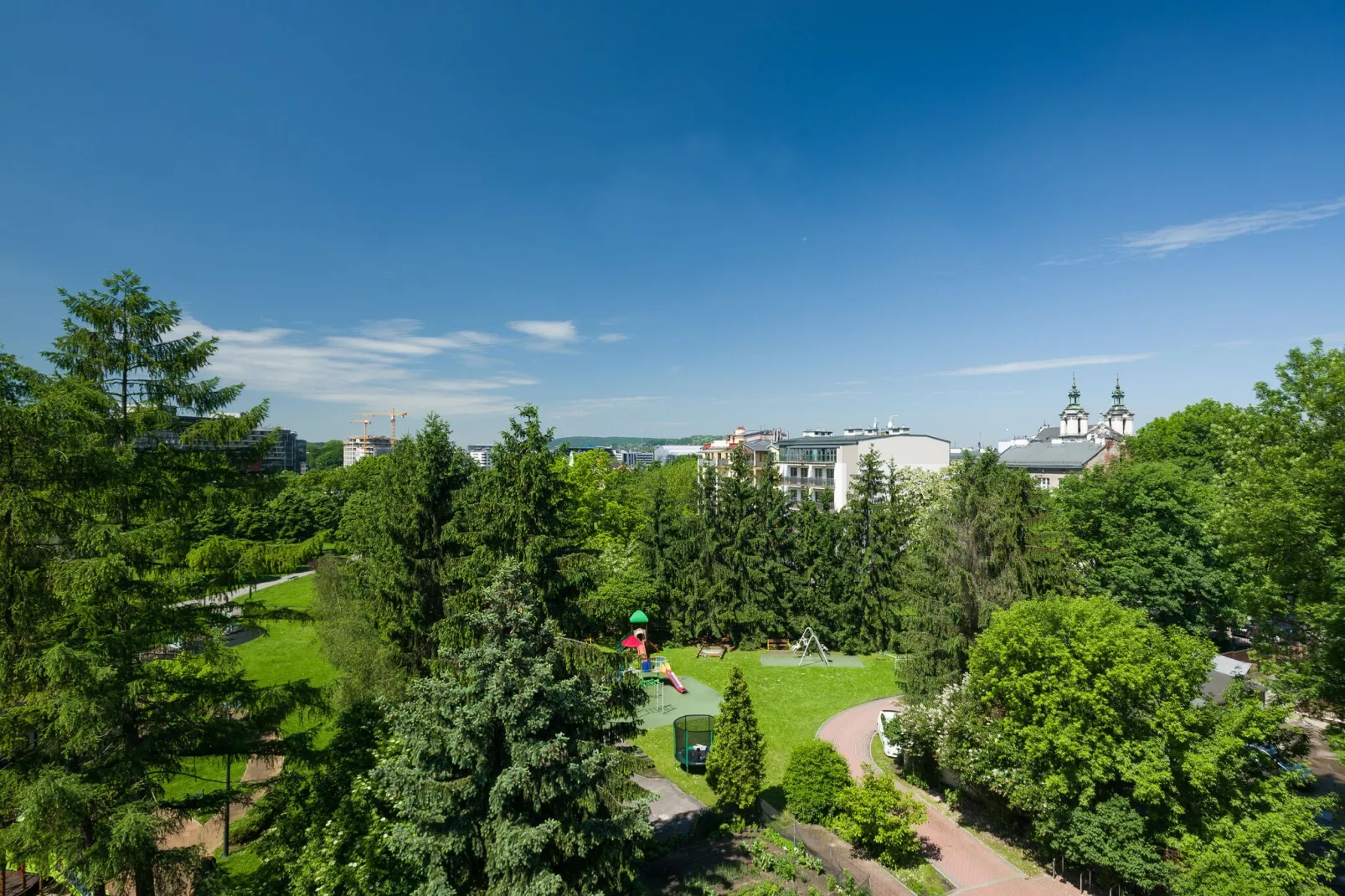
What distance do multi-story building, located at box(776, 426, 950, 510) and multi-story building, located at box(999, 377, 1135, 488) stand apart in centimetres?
609

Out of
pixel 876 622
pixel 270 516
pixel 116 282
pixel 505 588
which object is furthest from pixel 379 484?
pixel 270 516

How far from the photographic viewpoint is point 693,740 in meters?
21.4

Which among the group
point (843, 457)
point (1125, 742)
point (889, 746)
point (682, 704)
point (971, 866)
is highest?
point (843, 457)

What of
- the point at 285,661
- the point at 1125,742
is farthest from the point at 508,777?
the point at 285,661

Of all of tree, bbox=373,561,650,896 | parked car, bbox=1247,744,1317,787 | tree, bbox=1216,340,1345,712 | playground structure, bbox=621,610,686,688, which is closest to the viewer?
tree, bbox=373,561,650,896

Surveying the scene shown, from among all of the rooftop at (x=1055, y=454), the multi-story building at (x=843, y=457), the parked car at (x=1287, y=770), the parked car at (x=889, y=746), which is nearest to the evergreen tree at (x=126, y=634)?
the parked car at (x=889, y=746)

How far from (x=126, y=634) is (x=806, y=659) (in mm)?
28284

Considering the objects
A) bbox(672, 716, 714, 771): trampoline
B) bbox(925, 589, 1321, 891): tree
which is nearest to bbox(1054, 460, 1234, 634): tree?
bbox(925, 589, 1321, 891): tree

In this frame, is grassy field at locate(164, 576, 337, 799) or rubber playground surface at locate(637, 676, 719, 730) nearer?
grassy field at locate(164, 576, 337, 799)

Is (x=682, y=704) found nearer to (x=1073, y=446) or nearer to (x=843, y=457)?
(x=843, y=457)

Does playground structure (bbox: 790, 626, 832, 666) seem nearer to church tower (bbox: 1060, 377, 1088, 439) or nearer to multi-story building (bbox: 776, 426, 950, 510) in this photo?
multi-story building (bbox: 776, 426, 950, 510)

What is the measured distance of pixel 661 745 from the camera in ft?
73.9

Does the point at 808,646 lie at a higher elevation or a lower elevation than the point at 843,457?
lower

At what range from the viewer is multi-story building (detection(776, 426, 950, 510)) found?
53.5 meters
